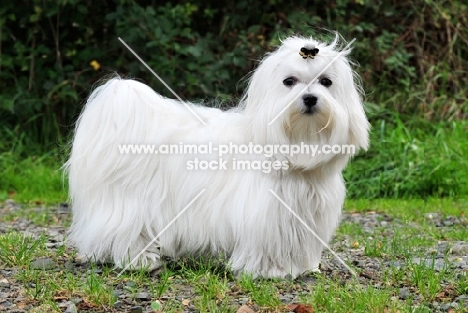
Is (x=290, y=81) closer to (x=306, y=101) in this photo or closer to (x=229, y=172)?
(x=306, y=101)

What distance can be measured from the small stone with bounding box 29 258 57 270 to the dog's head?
1385mm

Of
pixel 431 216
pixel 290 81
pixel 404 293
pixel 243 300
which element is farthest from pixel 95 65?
pixel 404 293

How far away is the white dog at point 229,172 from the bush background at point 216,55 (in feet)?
11.6

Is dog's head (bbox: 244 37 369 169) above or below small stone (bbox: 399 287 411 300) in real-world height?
above

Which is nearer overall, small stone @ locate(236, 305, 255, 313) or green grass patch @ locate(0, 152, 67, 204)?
small stone @ locate(236, 305, 255, 313)

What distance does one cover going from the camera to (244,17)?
29.9 ft

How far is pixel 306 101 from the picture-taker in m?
4.19

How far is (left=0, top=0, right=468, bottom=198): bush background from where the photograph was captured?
8.55 m

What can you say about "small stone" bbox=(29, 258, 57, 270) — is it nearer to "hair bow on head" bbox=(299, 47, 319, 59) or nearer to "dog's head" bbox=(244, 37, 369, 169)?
"dog's head" bbox=(244, 37, 369, 169)

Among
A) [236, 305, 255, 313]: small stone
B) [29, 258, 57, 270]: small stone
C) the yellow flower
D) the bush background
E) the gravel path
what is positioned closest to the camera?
[236, 305, 255, 313]: small stone

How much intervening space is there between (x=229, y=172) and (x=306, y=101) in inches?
26.2

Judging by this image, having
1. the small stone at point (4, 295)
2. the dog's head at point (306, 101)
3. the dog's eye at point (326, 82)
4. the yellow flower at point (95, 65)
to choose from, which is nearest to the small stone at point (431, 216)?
the dog's head at point (306, 101)

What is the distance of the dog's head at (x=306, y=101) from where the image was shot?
166 inches

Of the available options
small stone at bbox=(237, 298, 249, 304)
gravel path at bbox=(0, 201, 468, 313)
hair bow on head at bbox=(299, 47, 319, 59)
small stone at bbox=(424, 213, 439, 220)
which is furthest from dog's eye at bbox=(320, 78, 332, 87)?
small stone at bbox=(424, 213, 439, 220)
